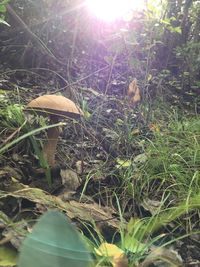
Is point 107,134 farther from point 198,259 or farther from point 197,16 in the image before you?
point 197,16

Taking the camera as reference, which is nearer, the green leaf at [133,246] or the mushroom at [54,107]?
the green leaf at [133,246]

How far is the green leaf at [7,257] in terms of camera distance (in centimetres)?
137

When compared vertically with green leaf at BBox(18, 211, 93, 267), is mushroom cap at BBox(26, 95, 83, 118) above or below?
above

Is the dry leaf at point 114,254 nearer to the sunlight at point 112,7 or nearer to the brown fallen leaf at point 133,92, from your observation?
the brown fallen leaf at point 133,92

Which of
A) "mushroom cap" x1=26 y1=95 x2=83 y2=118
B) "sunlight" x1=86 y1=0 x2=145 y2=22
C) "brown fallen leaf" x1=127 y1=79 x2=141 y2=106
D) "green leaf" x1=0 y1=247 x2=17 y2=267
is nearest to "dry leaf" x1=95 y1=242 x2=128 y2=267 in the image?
"green leaf" x1=0 y1=247 x2=17 y2=267

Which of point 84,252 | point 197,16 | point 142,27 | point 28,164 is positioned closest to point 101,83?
point 142,27

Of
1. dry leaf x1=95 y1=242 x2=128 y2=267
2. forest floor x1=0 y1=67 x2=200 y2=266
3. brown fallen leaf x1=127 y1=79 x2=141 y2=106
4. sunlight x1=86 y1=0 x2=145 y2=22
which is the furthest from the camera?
sunlight x1=86 y1=0 x2=145 y2=22

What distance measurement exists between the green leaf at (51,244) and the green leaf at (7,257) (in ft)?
1.26

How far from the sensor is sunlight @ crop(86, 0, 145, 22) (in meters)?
3.64

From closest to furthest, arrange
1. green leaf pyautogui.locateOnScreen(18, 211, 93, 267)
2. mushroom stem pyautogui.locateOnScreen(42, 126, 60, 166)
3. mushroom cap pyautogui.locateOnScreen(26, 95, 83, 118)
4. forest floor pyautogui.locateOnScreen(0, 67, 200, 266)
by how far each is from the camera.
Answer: green leaf pyautogui.locateOnScreen(18, 211, 93, 267) < forest floor pyautogui.locateOnScreen(0, 67, 200, 266) < mushroom cap pyautogui.locateOnScreen(26, 95, 83, 118) < mushroom stem pyautogui.locateOnScreen(42, 126, 60, 166)

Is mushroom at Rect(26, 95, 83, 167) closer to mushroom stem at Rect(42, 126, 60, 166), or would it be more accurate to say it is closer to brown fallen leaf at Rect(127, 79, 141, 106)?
mushroom stem at Rect(42, 126, 60, 166)

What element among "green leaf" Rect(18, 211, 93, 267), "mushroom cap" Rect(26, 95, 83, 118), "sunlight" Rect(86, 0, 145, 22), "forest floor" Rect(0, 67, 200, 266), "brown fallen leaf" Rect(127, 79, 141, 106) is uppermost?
"sunlight" Rect(86, 0, 145, 22)

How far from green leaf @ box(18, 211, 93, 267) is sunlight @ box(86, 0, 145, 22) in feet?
9.33

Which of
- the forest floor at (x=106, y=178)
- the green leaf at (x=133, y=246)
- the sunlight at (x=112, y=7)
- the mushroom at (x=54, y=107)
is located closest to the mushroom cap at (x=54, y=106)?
the mushroom at (x=54, y=107)
